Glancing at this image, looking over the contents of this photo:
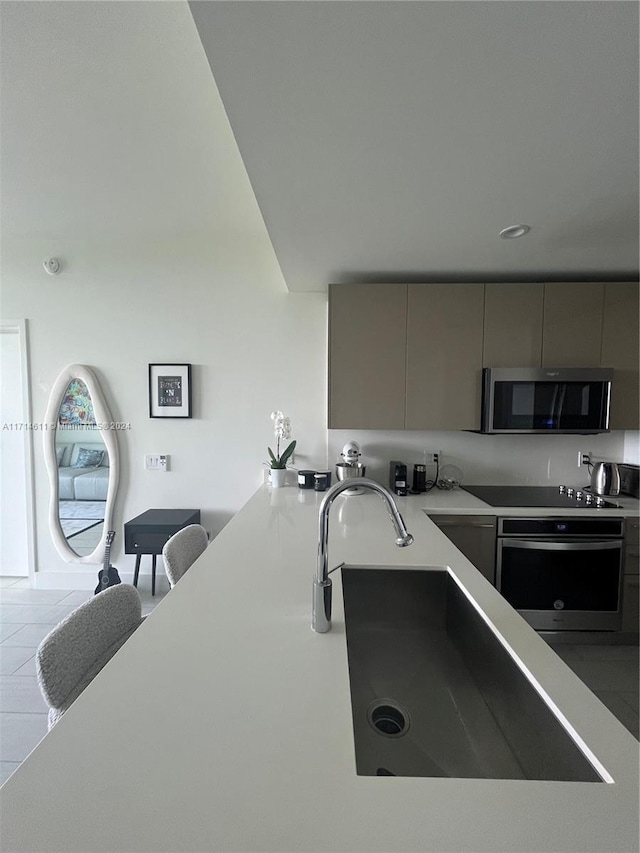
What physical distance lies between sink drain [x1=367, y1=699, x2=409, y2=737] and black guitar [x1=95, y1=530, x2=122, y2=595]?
2641 mm

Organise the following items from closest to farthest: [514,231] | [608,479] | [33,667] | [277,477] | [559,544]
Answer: [514,231]
[33,667]
[559,544]
[608,479]
[277,477]

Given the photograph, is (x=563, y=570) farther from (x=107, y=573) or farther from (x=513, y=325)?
(x=107, y=573)

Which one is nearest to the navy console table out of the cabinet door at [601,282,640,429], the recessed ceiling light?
the recessed ceiling light

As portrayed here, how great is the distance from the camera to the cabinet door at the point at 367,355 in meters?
2.73

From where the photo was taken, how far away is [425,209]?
1.79m

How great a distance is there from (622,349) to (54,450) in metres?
4.15

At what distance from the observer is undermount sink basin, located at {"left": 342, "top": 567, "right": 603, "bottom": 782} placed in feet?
2.85

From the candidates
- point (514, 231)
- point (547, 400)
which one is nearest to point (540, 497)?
point (547, 400)

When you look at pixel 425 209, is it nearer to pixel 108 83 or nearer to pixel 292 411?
pixel 108 83

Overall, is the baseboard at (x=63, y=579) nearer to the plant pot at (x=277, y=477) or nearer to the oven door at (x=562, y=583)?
the plant pot at (x=277, y=477)

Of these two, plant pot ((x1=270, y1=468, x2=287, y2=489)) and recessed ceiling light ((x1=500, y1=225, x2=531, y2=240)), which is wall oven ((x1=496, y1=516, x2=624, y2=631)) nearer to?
plant pot ((x1=270, y1=468, x2=287, y2=489))

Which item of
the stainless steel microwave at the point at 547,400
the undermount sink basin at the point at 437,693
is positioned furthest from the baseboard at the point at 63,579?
the stainless steel microwave at the point at 547,400

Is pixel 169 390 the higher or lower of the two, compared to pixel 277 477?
higher

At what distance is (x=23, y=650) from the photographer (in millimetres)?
2510
